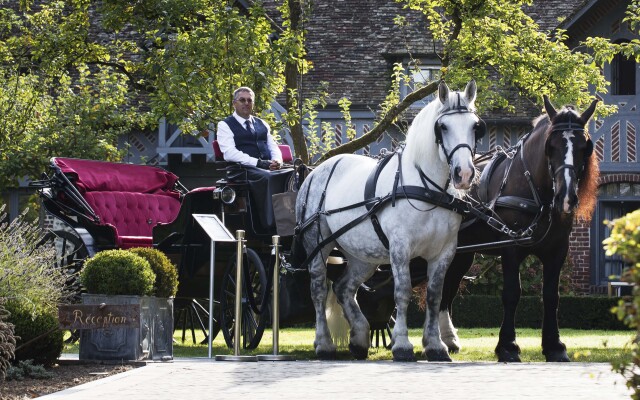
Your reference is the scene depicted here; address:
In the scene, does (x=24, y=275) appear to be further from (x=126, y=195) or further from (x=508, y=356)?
(x=126, y=195)

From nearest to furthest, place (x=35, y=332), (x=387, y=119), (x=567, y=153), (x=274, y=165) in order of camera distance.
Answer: (x=35, y=332), (x=567, y=153), (x=274, y=165), (x=387, y=119)

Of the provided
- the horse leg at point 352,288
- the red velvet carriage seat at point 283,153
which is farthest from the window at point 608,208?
the horse leg at point 352,288

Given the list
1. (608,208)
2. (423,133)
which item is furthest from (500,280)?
(423,133)

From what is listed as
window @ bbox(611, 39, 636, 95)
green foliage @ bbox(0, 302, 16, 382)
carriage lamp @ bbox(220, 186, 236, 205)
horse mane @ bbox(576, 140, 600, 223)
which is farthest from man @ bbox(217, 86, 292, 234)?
window @ bbox(611, 39, 636, 95)

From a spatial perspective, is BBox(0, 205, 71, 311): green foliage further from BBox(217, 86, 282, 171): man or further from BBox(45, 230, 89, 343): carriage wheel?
BBox(45, 230, 89, 343): carriage wheel

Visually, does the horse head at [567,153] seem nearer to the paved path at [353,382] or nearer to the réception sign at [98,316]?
the paved path at [353,382]

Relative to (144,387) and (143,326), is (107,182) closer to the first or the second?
(143,326)

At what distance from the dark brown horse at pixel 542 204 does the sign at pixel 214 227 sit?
7.15 feet

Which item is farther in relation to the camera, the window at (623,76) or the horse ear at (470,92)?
the window at (623,76)

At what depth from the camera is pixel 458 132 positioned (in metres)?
11.2

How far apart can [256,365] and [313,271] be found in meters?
2.09

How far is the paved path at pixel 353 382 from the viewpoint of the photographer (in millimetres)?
8297

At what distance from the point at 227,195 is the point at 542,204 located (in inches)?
122

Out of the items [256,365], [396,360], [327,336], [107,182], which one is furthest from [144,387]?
[107,182]
